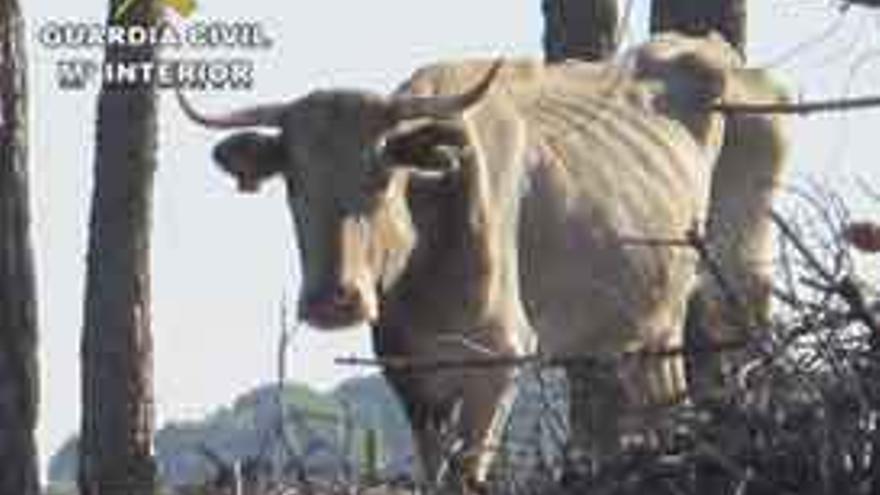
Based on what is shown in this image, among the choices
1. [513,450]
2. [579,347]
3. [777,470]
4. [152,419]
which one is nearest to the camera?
[777,470]

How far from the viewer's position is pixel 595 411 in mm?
6770

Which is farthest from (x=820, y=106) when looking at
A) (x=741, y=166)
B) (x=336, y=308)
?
(x=741, y=166)

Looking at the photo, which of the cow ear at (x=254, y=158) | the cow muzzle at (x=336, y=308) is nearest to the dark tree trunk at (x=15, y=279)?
the cow ear at (x=254, y=158)

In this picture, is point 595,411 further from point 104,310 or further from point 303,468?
point 104,310

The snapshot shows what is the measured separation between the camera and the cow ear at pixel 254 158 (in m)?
11.2

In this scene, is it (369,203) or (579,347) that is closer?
(369,203)

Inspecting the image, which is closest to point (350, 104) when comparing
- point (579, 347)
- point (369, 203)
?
point (369, 203)

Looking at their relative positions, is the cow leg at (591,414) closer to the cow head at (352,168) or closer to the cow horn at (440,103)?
the cow head at (352,168)

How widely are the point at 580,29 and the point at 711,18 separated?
643 mm

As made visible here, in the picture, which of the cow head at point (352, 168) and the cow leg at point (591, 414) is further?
the cow head at point (352, 168)

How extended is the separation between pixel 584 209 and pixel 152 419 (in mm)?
3487

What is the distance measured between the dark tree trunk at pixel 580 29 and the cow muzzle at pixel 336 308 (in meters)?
5.06

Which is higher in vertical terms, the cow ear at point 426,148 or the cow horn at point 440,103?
the cow horn at point 440,103

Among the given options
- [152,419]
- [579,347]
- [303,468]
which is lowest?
[152,419]
